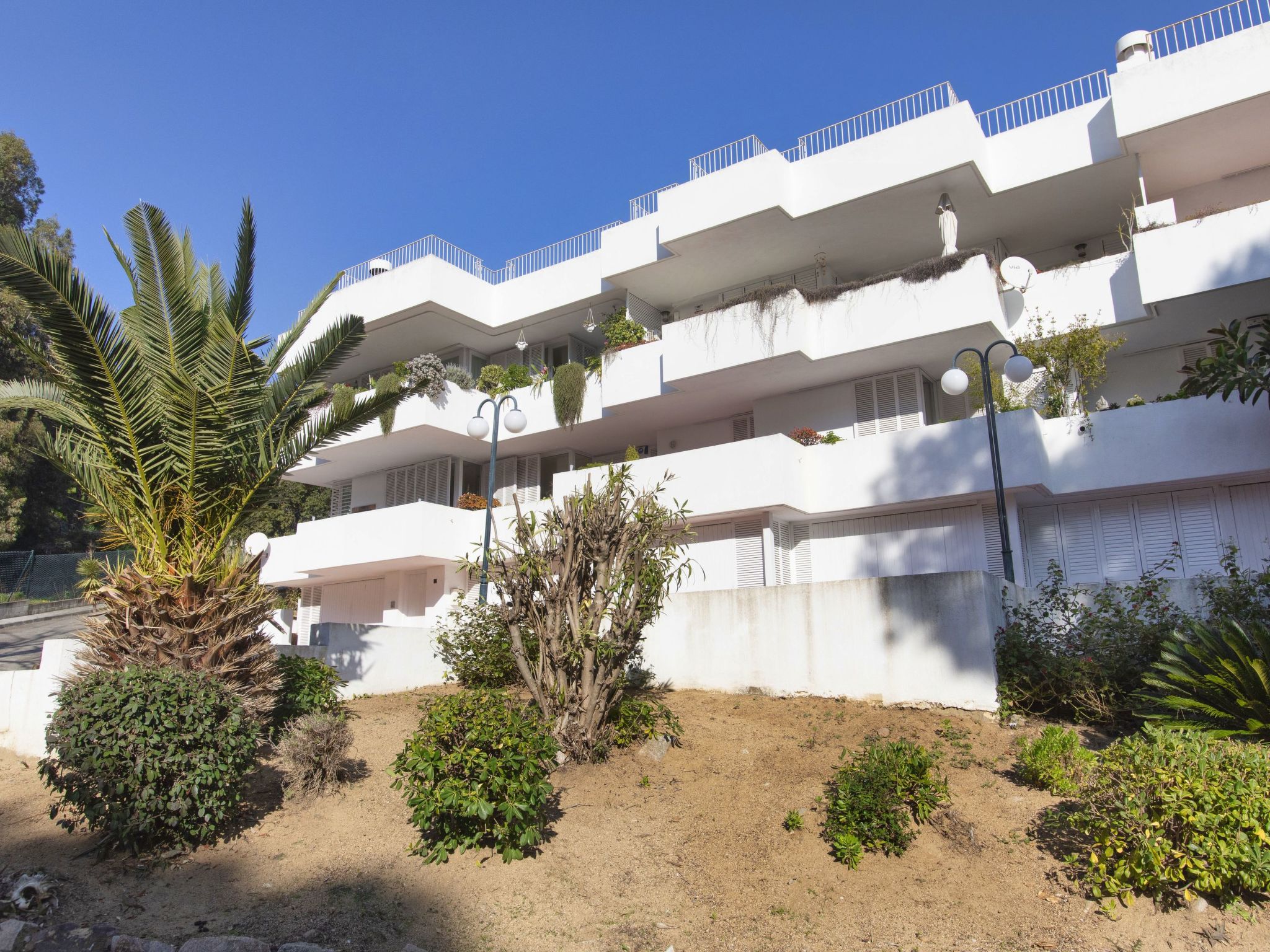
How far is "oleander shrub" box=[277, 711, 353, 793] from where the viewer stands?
8.70m

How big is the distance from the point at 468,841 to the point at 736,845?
232 cm

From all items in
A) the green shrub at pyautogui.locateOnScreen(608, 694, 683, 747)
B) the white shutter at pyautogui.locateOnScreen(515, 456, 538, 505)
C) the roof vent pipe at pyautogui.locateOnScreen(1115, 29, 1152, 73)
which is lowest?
the green shrub at pyautogui.locateOnScreen(608, 694, 683, 747)

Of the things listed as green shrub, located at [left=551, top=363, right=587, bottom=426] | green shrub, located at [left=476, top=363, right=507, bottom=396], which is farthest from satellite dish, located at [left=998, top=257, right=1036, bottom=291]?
green shrub, located at [left=476, top=363, right=507, bottom=396]

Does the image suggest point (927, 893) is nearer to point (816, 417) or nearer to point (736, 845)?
point (736, 845)

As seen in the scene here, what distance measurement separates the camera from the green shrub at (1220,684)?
7.60 meters

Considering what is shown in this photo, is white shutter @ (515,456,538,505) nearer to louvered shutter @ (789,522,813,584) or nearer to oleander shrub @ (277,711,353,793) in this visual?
louvered shutter @ (789,522,813,584)

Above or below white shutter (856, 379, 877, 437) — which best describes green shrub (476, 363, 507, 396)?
above

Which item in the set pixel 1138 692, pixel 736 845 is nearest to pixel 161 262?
pixel 736 845

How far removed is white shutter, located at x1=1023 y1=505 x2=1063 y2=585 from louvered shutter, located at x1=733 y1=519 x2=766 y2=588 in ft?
16.4

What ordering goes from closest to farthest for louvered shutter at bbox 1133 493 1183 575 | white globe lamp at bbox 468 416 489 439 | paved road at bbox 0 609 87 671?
louvered shutter at bbox 1133 493 1183 575 → white globe lamp at bbox 468 416 489 439 → paved road at bbox 0 609 87 671

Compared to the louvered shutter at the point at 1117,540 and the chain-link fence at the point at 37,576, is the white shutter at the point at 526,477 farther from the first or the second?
the chain-link fence at the point at 37,576

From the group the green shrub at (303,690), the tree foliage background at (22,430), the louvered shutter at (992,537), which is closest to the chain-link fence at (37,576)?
the tree foliage background at (22,430)

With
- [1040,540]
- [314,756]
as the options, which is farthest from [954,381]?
[314,756]

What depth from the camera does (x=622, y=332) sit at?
2114 cm
